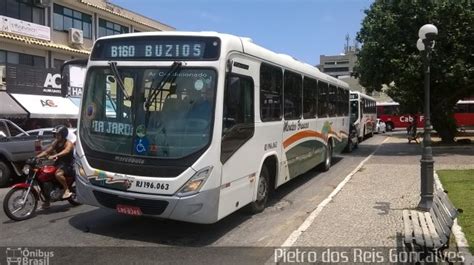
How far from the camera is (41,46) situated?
1195 inches

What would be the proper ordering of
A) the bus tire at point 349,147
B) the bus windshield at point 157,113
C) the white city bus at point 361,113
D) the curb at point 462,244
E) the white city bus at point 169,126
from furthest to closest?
the white city bus at point 361,113 → the bus tire at point 349,147 → the bus windshield at point 157,113 → the white city bus at point 169,126 → the curb at point 462,244

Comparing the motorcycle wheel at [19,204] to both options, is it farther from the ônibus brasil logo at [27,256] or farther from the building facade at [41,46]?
the building facade at [41,46]

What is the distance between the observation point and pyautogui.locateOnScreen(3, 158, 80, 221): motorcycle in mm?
8758

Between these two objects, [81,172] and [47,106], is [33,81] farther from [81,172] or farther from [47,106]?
[81,172]

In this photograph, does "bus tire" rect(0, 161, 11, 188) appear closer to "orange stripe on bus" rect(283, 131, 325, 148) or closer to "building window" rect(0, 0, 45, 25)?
"orange stripe on bus" rect(283, 131, 325, 148)

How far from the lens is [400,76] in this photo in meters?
21.6

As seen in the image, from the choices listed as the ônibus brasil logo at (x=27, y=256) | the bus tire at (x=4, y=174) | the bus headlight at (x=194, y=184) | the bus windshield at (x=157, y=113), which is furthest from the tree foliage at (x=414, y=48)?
the ônibus brasil logo at (x=27, y=256)

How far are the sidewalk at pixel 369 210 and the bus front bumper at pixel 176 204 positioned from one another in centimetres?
127

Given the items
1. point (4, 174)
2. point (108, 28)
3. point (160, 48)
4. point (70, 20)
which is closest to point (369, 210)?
point (160, 48)

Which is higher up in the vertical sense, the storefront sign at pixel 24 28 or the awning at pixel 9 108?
the storefront sign at pixel 24 28

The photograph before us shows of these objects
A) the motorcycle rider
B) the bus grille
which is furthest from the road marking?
the motorcycle rider

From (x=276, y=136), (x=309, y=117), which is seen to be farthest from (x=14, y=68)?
(x=276, y=136)

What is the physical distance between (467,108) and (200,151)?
47.2m

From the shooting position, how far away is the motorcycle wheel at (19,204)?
865 cm
